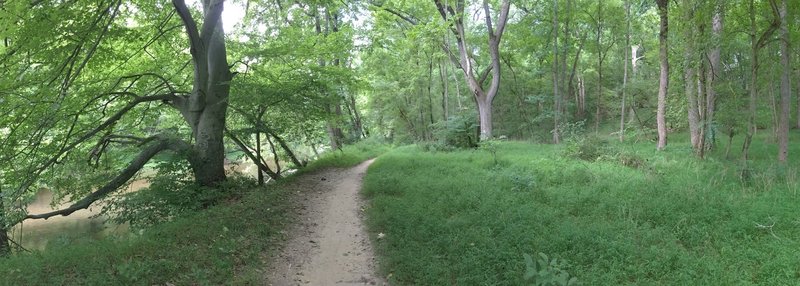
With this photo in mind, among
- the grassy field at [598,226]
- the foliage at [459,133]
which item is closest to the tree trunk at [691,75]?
the grassy field at [598,226]

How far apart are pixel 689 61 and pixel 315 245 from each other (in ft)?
29.8

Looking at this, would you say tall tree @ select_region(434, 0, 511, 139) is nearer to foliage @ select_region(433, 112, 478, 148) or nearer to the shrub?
foliage @ select_region(433, 112, 478, 148)

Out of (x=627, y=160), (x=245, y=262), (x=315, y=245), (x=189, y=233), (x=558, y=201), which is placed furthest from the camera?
(x=627, y=160)

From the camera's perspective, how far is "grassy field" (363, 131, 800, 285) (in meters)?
4.91

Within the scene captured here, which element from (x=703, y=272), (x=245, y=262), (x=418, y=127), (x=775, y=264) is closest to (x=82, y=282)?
(x=245, y=262)

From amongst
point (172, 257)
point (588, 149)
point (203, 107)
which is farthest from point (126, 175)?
point (588, 149)

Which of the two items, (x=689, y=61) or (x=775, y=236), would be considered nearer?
(x=775, y=236)

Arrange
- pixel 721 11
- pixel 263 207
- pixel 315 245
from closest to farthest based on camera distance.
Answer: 1. pixel 315 245
2. pixel 263 207
3. pixel 721 11

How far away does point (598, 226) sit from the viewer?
6.19 m

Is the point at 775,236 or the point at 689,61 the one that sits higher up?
the point at 689,61

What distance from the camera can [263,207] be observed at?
8.39m

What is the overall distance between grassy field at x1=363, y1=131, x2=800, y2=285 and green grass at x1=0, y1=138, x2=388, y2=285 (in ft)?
6.19

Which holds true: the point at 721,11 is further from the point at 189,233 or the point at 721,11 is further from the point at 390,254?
the point at 189,233

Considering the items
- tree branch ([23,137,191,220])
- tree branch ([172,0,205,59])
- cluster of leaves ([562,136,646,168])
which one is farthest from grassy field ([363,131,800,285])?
tree branch ([172,0,205,59])
